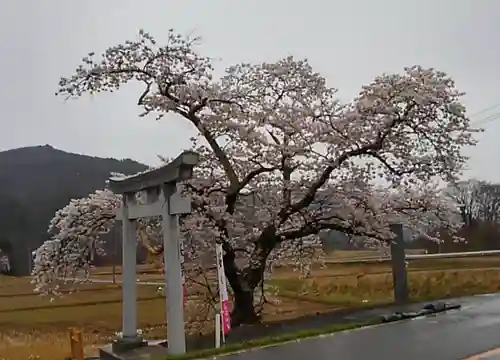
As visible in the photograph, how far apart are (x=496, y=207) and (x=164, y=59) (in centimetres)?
4070

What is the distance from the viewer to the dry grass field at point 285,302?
46.9ft

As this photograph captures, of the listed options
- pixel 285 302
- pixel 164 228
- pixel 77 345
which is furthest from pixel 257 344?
pixel 285 302

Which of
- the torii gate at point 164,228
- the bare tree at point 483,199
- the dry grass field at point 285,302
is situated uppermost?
the bare tree at point 483,199

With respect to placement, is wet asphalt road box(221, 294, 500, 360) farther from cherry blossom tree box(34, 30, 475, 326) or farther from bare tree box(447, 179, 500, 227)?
bare tree box(447, 179, 500, 227)

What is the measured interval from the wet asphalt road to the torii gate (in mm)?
1842

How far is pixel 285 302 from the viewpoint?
2133cm

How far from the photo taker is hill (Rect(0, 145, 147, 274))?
35062mm

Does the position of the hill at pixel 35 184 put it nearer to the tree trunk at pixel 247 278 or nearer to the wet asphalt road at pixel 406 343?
the tree trunk at pixel 247 278

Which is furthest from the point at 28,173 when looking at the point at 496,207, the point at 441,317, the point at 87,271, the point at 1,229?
the point at 441,317

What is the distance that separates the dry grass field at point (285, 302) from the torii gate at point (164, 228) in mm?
2934

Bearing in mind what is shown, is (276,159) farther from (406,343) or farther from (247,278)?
(406,343)

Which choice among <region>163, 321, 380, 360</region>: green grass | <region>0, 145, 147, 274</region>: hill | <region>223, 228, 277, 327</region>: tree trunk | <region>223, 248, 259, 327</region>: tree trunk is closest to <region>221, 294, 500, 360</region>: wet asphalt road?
<region>163, 321, 380, 360</region>: green grass

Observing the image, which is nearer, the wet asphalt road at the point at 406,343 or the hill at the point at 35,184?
the wet asphalt road at the point at 406,343

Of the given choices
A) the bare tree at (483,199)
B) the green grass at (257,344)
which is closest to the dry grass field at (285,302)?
the green grass at (257,344)
